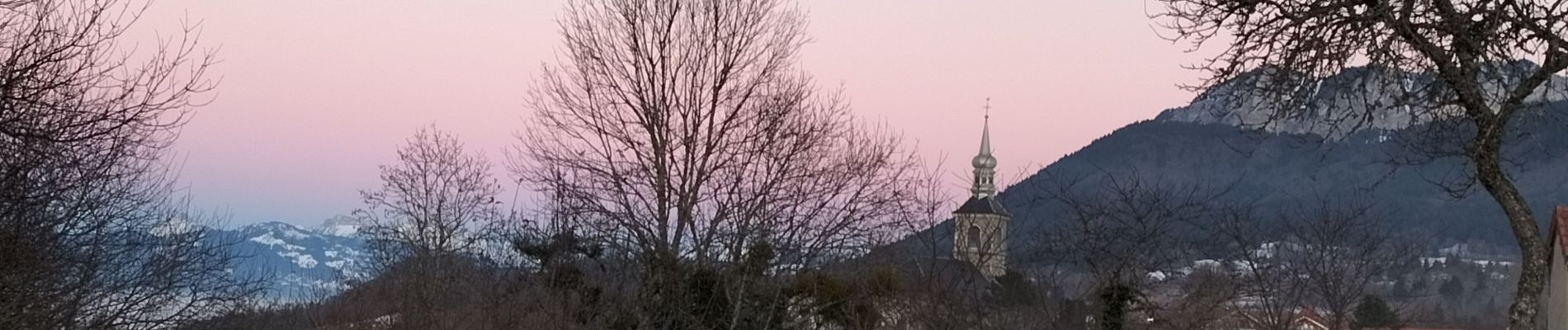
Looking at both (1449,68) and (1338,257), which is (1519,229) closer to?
(1449,68)

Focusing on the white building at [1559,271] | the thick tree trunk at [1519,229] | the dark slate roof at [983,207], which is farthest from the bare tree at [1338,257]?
the thick tree trunk at [1519,229]

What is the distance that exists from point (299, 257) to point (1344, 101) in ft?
68.3

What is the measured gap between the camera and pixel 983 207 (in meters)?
11.9

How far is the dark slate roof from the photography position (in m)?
12.2

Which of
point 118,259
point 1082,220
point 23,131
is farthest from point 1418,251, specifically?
point 23,131

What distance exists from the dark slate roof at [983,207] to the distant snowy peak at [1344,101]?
4451 mm

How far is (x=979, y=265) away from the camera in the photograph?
12203 millimetres

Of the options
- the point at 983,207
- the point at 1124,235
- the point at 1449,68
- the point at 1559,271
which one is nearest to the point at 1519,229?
the point at 1449,68

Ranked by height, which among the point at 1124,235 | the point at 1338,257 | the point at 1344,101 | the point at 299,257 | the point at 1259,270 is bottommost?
the point at 1344,101

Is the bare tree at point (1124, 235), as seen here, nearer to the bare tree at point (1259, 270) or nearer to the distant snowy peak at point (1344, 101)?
the bare tree at point (1259, 270)

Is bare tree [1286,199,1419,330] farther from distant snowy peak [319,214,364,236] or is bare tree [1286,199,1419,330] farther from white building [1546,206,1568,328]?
distant snowy peak [319,214,364,236]

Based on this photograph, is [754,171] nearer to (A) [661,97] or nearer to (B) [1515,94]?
(A) [661,97]

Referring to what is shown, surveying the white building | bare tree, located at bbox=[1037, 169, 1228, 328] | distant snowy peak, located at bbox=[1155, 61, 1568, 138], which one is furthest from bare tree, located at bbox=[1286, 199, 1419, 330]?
distant snowy peak, located at bbox=[1155, 61, 1568, 138]

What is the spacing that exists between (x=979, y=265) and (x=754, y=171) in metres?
7.89
